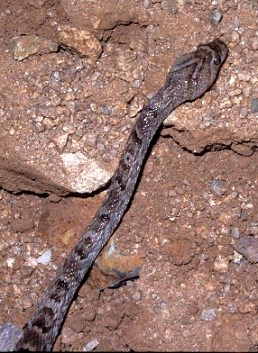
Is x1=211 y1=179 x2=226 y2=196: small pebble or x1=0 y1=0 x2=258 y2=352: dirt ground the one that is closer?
x1=0 y1=0 x2=258 y2=352: dirt ground

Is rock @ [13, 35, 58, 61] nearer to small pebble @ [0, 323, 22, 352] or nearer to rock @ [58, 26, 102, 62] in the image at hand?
rock @ [58, 26, 102, 62]

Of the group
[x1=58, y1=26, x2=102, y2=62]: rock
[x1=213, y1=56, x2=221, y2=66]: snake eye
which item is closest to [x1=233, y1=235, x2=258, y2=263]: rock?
[x1=213, y1=56, x2=221, y2=66]: snake eye

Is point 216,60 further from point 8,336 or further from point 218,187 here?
point 8,336

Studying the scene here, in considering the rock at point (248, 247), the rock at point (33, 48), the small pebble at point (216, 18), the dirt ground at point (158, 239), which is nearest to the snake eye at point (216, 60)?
the dirt ground at point (158, 239)

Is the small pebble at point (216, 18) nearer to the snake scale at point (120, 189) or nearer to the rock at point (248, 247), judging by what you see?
the snake scale at point (120, 189)

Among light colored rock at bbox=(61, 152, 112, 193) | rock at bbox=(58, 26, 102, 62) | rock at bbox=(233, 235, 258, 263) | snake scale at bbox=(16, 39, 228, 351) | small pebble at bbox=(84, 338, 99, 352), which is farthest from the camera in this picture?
rock at bbox=(58, 26, 102, 62)
